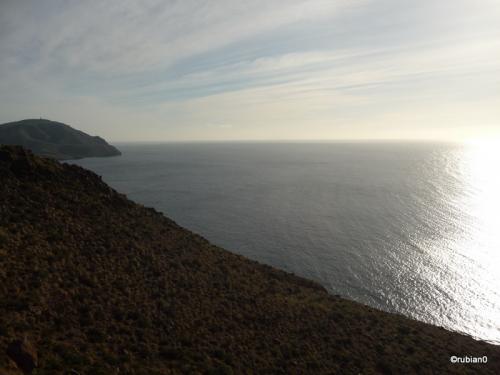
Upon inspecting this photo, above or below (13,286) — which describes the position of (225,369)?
below

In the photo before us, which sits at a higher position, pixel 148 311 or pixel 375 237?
pixel 148 311

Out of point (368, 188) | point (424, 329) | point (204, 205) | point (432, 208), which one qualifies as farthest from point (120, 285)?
point (368, 188)

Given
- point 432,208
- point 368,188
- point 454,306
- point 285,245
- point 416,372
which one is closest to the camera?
point 416,372

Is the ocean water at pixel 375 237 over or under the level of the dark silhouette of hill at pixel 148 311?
under

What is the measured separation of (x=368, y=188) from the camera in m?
135

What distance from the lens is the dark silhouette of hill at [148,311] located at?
15.7 m

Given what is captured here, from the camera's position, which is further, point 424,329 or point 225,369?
point 424,329

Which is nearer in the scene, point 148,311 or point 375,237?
point 148,311

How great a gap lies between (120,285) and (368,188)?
129088 mm

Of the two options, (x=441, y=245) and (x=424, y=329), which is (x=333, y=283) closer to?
(x=424, y=329)

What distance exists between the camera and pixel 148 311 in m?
20.8

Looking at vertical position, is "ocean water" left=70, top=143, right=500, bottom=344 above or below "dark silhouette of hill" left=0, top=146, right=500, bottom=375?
below

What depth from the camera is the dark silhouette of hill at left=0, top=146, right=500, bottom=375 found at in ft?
51.5

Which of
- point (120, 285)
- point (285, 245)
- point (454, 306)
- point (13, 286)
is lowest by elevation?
point (454, 306)
